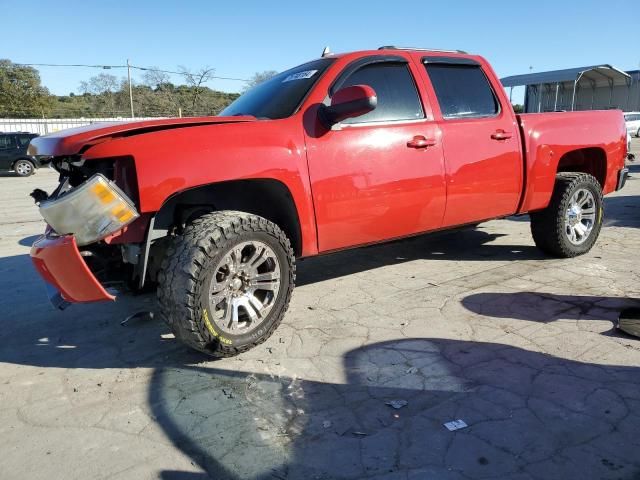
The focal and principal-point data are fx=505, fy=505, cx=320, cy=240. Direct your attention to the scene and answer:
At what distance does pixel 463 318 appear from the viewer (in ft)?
12.3

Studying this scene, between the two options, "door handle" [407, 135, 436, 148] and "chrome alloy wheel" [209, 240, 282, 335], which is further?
"door handle" [407, 135, 436, 148]

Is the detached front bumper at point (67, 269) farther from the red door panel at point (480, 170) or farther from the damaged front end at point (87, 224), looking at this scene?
the red door panel at point (480, 170)

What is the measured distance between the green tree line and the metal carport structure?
21.0 metres

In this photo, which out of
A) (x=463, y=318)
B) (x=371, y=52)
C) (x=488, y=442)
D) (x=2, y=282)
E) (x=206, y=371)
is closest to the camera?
(x=488, y=442)

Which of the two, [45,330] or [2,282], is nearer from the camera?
[45,330]

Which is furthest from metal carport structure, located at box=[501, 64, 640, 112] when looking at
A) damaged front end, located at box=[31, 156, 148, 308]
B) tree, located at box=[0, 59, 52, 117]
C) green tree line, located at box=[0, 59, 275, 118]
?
tree, located at box=[0, 59, 52, 117]

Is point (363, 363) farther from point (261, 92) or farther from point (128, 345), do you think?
point (261, 92)

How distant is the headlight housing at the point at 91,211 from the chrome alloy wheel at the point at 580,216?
14.1 feet

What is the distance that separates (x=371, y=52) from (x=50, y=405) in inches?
130

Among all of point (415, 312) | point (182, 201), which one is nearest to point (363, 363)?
point (415, 312)

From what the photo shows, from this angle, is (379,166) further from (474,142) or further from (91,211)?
(91,211)

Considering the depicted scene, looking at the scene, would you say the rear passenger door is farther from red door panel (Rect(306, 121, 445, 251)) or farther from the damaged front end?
the damaged front end

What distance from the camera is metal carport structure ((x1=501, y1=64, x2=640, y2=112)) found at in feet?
114

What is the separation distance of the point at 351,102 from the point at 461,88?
5.36 feet
